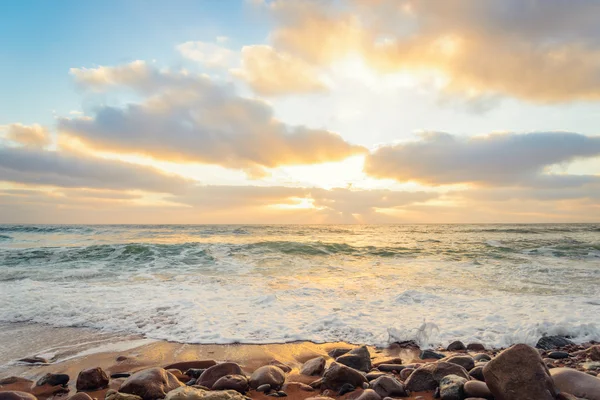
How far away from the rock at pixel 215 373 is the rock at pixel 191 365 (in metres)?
0.46

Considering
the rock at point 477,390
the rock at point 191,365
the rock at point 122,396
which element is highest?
the rock at point 477,390

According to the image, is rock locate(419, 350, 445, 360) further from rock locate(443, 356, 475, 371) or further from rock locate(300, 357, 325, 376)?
rock locate(300, 357, 325, 376)

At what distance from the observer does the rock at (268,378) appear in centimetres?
398

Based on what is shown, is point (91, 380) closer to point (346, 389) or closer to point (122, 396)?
point (122, 396)

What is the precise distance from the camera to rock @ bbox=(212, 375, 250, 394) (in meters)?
3.85

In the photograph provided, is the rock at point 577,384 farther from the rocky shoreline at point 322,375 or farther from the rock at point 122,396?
the rock at point 122,396

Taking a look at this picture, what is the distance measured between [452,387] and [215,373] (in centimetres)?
→ 266

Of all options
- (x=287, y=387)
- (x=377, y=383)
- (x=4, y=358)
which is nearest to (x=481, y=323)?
(x=377, y=383)

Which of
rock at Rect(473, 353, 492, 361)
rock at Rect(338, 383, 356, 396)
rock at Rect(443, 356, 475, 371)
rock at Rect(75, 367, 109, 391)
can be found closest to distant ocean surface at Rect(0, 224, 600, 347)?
rock at Rect(473, 353, 492, 361)

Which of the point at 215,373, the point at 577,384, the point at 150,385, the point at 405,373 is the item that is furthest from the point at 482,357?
the point at 150,385

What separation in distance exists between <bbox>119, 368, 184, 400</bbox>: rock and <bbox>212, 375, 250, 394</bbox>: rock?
480mm

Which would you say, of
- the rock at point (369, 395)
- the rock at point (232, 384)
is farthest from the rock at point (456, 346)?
the rock at point (232, 384)

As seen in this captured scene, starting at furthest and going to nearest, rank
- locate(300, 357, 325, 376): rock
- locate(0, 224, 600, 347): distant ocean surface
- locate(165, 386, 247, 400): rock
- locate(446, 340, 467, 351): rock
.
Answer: locate(0, 224, 600, 347): distant ocean surface → locate(446, 340, 467, 351): rock → locate(300, 357, 325, 376): rock → locate(165, 386, 247, 400): rock

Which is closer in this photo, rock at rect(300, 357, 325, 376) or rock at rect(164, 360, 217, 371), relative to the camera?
rock at rect(300, 357, 325, 376)
